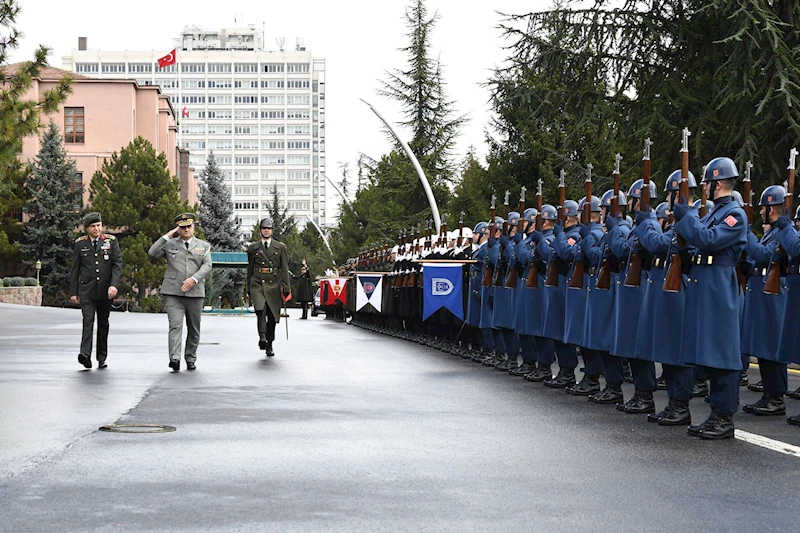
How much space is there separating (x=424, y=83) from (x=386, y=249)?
25.5 m

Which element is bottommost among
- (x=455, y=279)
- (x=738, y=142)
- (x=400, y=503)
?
(x=400, y=503)

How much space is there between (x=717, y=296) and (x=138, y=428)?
171 inches

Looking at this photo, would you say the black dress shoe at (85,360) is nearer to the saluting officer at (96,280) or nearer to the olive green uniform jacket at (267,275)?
the saluting officer at (96,280)

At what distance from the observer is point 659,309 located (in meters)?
10.2

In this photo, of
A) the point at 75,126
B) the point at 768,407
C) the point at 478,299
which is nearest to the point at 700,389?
the point at 768,407

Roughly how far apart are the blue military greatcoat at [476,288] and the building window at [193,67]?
579 feet

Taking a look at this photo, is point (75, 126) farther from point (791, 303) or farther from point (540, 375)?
point (791, 303)

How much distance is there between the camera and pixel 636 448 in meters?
8.68

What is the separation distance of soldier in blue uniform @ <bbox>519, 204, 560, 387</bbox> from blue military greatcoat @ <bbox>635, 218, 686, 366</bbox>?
320cm

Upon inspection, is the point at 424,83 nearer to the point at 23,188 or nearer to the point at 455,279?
the point at 23,188

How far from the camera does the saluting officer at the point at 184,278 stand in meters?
15.7

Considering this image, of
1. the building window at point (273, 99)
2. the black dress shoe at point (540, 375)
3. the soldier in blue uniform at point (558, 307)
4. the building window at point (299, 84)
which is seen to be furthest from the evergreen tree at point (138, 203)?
the building window at point (299, 84)

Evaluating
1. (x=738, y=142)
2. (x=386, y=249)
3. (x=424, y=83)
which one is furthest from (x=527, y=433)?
(x=424, y=83)

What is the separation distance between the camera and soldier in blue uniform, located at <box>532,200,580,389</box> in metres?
13.4
